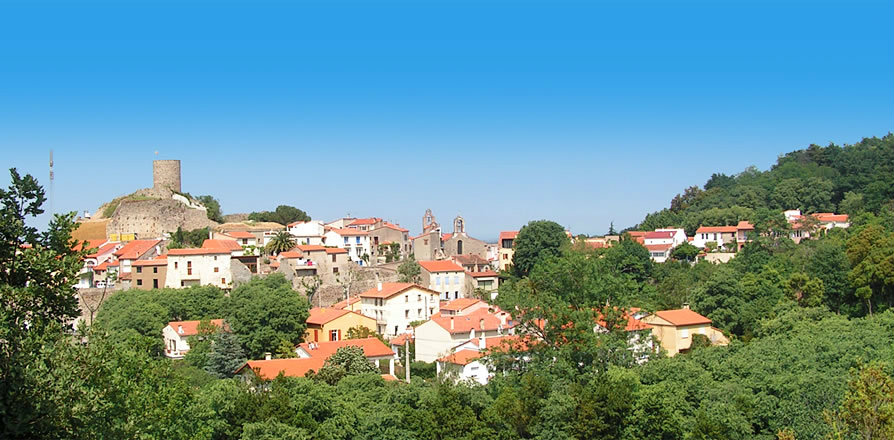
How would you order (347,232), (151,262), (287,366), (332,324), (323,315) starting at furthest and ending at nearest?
(347,232)
(151,262)
(323,315)
(332,324)
(287,366)

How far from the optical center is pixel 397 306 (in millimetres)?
46562

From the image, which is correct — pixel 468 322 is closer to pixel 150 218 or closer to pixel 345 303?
pixel 345 303

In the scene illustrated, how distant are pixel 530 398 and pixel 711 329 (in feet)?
70.6

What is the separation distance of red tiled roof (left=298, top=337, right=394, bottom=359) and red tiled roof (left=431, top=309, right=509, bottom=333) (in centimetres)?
303

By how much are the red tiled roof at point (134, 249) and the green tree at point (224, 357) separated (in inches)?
576

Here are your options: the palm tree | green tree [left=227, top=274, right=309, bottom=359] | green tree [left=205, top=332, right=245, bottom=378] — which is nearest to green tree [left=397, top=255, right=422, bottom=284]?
the palm tree

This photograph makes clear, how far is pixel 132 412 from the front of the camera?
13.5 metres

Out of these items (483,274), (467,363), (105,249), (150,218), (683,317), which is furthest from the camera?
(150,218)

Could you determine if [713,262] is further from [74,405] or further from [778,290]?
[74,405]

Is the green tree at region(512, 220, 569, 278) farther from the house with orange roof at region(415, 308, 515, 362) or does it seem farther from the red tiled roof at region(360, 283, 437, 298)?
the house with orange roof at region(415, 308, 515, 362)

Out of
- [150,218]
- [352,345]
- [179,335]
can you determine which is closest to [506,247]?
[150,218]

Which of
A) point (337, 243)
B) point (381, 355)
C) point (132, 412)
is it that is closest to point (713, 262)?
point (337, 243)

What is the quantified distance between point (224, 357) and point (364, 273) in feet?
56.5

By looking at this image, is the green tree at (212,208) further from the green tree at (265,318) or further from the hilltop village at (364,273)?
the green tree at (265,318)
